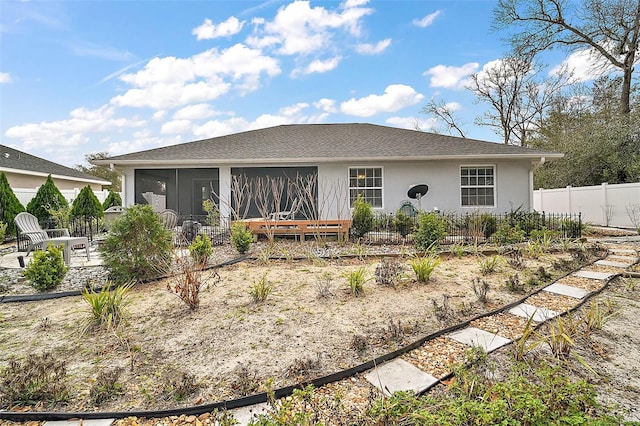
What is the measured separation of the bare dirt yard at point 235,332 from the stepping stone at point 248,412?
138 millimetres

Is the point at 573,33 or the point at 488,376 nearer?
the point at 488,376

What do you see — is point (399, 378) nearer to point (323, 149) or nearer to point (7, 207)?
point (323, 149)

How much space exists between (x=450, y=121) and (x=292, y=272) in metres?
22.6

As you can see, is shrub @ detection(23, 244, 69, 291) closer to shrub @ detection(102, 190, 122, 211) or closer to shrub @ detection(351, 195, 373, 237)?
shrub @ detection(351, 195, 373, 237)

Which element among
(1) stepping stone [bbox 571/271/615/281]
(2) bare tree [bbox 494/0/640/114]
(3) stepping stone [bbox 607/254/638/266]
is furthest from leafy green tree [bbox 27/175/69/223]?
(2) bare tree [bbox 494/0/640/114]

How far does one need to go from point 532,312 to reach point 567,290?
113cm

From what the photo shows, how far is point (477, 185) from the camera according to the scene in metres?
11.0

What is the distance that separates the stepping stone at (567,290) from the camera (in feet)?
13.0

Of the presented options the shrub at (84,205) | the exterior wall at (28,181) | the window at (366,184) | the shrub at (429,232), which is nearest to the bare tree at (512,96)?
the window at (366,184)

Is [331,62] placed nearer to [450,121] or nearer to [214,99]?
[214,99]

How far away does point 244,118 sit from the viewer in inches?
674

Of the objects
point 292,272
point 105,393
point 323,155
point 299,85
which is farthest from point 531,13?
point 105,393

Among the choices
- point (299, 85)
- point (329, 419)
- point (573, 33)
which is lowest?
point (329, 419)

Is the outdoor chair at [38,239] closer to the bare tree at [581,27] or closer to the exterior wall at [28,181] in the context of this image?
the exterior wall at [28,181]
